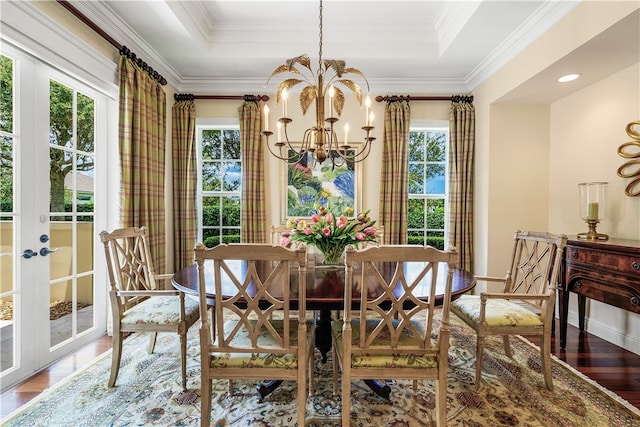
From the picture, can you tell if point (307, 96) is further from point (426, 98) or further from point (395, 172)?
point (426, 98)

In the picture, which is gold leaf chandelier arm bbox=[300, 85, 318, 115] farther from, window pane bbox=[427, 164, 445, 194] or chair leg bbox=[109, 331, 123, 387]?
window pane bbox=[427, 164, 445, 194]

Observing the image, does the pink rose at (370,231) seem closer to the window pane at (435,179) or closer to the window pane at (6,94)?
the window pane at (435,179)

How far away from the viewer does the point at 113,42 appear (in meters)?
2.52

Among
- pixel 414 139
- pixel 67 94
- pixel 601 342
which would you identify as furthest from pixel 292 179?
pixel 601 342

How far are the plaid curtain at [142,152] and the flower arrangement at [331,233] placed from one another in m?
1.68

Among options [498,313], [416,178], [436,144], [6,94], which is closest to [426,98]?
[436,144]

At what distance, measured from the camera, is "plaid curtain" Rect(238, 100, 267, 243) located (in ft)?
11.9

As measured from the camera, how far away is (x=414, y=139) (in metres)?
3.87

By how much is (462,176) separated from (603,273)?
171 cm

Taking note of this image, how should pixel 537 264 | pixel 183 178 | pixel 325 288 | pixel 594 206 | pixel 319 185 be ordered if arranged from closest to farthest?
pixel 325 288, pixel 537 264, pixel 594 206, pixel 183 178, pixel 319 185

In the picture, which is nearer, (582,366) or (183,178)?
(582,366)

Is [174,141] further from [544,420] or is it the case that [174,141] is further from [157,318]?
[544,420]

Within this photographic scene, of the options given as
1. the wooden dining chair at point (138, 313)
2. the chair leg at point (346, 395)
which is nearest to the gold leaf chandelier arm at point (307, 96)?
the wooden dining chair at point (138, 313)

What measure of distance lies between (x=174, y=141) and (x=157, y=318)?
7.74 ft
